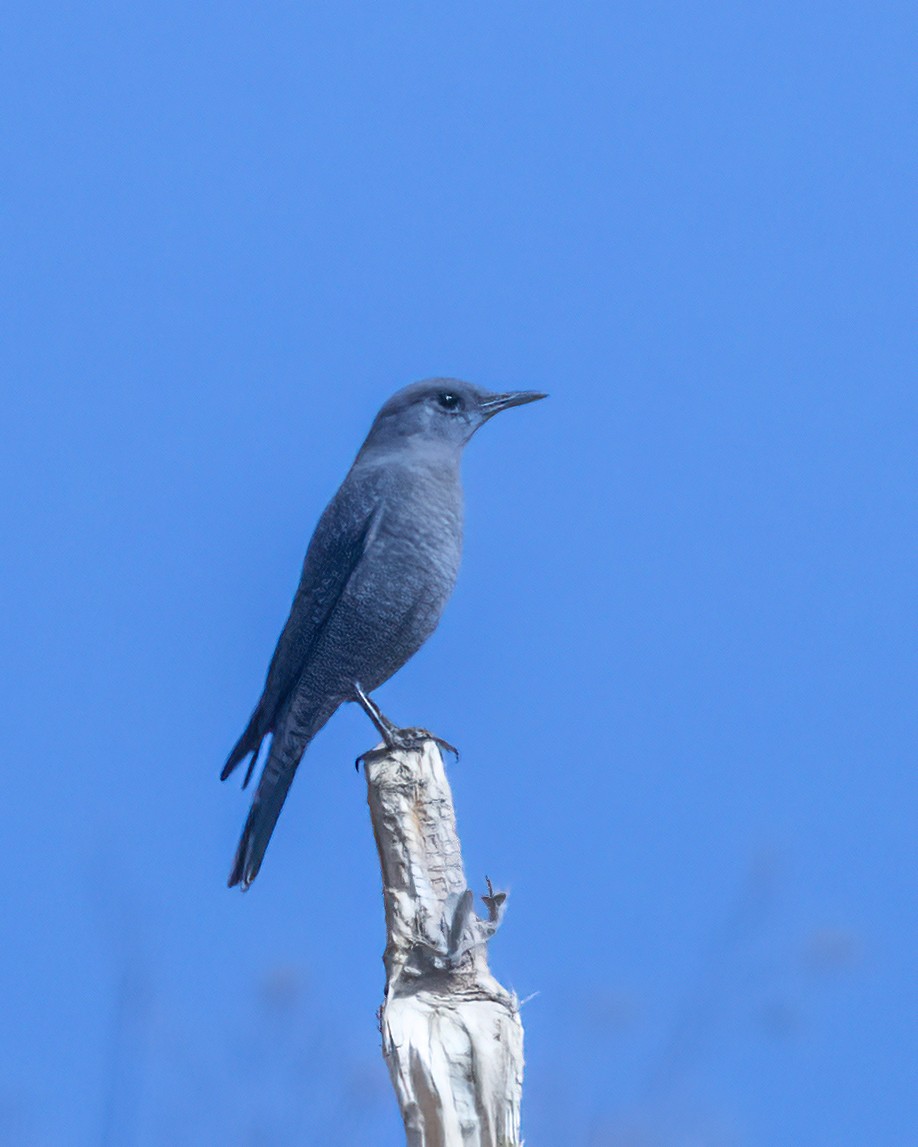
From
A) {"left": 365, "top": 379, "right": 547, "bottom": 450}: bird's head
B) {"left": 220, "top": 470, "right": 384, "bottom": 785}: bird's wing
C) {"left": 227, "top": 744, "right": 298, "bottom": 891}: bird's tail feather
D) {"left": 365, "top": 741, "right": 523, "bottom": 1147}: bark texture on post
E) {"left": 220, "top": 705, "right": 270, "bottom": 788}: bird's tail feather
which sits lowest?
{"left": 365, "top": 741, "right": 523, "bottom": 1147}: bark texture on post

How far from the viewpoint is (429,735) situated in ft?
8.54

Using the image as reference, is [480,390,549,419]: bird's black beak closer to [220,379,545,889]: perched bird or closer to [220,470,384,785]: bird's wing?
[220,379,545,889]: perched bird

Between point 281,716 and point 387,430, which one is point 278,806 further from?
point 387,430

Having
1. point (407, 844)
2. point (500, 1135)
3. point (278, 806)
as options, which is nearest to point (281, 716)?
point (278, 806)

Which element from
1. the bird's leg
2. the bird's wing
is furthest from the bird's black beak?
the bird's leg

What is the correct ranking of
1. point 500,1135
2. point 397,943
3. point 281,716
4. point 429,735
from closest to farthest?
point 500,1135
point 397,943
point 429,735
point 281,716

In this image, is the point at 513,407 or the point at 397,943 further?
the point at 513,407

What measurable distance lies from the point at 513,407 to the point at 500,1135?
149 centimetres

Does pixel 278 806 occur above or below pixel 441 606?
below

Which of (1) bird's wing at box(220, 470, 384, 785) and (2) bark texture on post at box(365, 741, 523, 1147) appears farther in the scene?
(1) bird's wing at box(220, 470, 384, 785)

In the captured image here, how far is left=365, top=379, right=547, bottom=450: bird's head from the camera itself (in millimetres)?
2781

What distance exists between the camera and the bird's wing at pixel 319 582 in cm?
270

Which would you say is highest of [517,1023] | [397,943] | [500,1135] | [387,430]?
[387,430]

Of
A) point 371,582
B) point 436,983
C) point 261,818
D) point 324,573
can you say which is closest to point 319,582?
point 324,573
